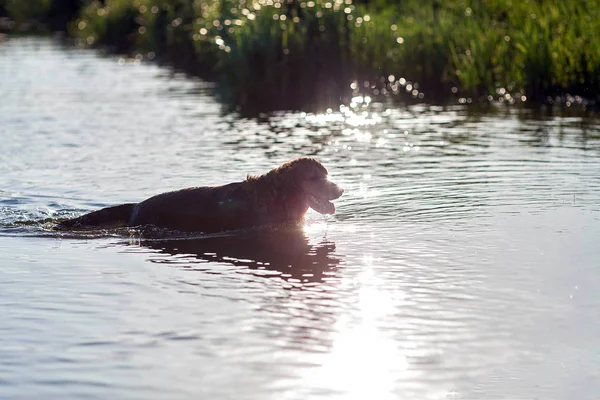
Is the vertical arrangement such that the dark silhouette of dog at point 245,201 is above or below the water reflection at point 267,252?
above

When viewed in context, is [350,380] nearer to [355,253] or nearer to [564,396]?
[564,396]

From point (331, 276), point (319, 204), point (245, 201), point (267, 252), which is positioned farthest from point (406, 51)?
point (331, 276)

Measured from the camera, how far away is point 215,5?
1176 inches

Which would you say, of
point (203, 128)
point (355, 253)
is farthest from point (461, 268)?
point (203, 128)

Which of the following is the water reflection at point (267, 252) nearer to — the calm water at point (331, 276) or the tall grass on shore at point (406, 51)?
the calm water at point (331, 276)

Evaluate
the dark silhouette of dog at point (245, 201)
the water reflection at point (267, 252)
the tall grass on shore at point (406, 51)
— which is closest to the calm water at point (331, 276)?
the water reflection at point (267, 252)

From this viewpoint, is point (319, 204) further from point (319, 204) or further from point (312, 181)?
point (312, 181)

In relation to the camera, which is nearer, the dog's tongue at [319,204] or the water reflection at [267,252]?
the water reflection at [267,252]

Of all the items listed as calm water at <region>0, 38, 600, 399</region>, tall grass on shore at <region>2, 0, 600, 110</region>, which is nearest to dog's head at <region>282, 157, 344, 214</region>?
calm water at <region>0, 38, 600, 399</region>

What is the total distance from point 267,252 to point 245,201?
0.97 m

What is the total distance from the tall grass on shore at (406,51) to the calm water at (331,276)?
2.65 meters

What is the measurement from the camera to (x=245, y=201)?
39.3 feet

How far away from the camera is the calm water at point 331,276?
24.1ft

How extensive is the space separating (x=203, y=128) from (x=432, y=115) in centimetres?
422
